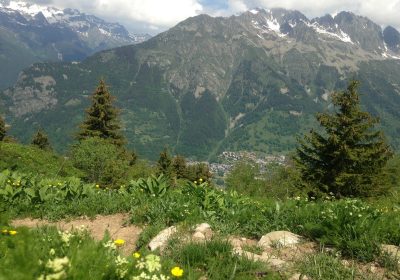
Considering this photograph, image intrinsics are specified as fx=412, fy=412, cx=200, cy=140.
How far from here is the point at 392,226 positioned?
20.2 feet

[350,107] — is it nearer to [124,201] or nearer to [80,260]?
[124,201]

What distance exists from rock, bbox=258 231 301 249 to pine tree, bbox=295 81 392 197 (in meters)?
23.0

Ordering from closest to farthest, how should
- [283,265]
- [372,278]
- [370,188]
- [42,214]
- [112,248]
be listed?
[112,248] → [372,278] → [283,265] → [42,214] → [370,188]

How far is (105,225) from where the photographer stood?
8.79m

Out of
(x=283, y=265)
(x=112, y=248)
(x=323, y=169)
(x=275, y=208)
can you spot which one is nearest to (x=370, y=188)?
(x=323, y=169)

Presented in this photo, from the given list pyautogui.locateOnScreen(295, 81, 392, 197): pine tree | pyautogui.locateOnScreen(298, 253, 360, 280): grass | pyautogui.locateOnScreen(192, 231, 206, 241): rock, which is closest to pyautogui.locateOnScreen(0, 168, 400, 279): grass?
pyautogui.locateOnScreen(298, 253, 360, 280): grass

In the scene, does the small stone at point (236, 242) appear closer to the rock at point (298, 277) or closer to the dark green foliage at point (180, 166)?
the rock at point (298, 277)

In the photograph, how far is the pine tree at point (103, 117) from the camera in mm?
47750

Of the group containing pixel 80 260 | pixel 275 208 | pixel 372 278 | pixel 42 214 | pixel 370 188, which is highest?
pixel 80 260

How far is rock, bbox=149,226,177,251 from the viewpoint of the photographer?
643 cm

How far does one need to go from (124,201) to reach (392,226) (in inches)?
230

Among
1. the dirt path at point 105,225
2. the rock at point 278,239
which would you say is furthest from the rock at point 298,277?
the dirt path at point 105,225

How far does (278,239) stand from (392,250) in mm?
1689

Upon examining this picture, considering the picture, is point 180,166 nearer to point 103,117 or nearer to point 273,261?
point 103,117
